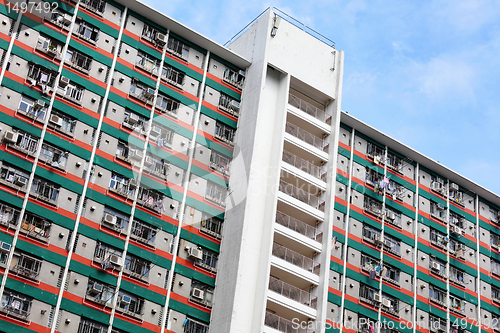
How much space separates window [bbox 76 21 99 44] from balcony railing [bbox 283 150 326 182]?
1558 centimetres

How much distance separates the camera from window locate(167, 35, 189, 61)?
52.2 m

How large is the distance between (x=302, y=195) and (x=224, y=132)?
722 cm

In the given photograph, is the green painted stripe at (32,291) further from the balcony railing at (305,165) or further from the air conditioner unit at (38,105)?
the balcony railing at (305,165)

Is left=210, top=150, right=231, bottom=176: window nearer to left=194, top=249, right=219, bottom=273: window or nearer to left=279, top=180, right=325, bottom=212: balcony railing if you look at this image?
left=279, top=180, right=325, bottom=212: balcony railing

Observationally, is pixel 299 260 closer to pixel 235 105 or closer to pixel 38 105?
pixel 235 105

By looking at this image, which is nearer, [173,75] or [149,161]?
[149,161]

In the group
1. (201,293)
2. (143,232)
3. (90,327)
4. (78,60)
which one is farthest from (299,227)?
(78,60)

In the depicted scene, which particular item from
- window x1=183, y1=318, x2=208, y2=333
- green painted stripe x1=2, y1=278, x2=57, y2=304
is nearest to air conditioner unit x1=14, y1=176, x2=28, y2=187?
green painted stripe x1=2, y1=278, x2=57, y2=304

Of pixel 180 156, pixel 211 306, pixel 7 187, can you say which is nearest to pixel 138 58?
pixel 180 156

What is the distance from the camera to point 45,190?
43.3 meters

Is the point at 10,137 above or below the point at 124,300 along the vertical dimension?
above

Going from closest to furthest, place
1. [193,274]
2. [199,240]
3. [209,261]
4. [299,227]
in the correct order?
[193,274]
[199,240]
[209,261]
[299,227]

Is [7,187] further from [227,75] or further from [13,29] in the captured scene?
[227,75]

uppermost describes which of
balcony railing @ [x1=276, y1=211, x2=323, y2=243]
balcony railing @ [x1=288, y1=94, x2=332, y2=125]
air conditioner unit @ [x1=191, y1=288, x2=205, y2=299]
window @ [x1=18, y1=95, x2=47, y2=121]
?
balcony railing @ [x1=288, y1=94, x2=332, y2=125]
